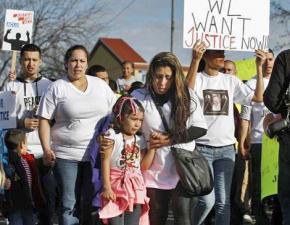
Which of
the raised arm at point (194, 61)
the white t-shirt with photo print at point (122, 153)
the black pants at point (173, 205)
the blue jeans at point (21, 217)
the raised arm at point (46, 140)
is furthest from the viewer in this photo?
the blue jeans at point (21, 217)

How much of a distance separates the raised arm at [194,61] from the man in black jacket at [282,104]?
1.36 m

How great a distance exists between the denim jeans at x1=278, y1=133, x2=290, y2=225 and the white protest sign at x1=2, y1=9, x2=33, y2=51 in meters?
5.23

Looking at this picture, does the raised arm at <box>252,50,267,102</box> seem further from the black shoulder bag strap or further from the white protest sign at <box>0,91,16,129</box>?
the white protest sign at <box>0,91,16,129</box>

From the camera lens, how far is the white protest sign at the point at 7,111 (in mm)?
7773

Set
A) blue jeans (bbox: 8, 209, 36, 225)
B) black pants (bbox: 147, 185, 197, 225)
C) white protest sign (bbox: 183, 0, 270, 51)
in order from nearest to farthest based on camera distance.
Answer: black pants (bbox: 147, 185, 197, 225) < white protest sign (bbox: 183, 0, 270, 51) < blue jeans (bbox: 8, 209, 36, 225)

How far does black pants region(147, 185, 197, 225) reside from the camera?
246 inches

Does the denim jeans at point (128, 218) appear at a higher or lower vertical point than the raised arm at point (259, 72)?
lower

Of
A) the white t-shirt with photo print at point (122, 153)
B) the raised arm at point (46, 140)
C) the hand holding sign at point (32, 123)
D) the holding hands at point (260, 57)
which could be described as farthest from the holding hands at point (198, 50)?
the hand holding sign at point (32, 123)

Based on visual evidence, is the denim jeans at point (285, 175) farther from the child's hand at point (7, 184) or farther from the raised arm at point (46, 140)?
the child's hand at point (7, 184)

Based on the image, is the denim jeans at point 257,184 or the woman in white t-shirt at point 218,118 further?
the denim jeans at point 257,184

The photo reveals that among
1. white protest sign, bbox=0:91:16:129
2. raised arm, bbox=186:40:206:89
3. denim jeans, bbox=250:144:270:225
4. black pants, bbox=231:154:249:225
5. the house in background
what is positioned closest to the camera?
raised arm, bbox=186:40:206:89

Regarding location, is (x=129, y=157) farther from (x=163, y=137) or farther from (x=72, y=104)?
(x=72, y=104)

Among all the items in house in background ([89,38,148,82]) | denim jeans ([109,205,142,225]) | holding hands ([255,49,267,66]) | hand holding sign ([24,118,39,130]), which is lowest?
denim jeans ([109,205,142,225])

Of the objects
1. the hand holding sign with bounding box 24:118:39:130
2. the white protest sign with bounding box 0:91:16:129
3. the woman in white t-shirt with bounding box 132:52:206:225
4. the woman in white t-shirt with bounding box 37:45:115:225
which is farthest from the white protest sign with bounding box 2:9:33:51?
the woman in white t-shirt with bounding box 132:52:206:225
